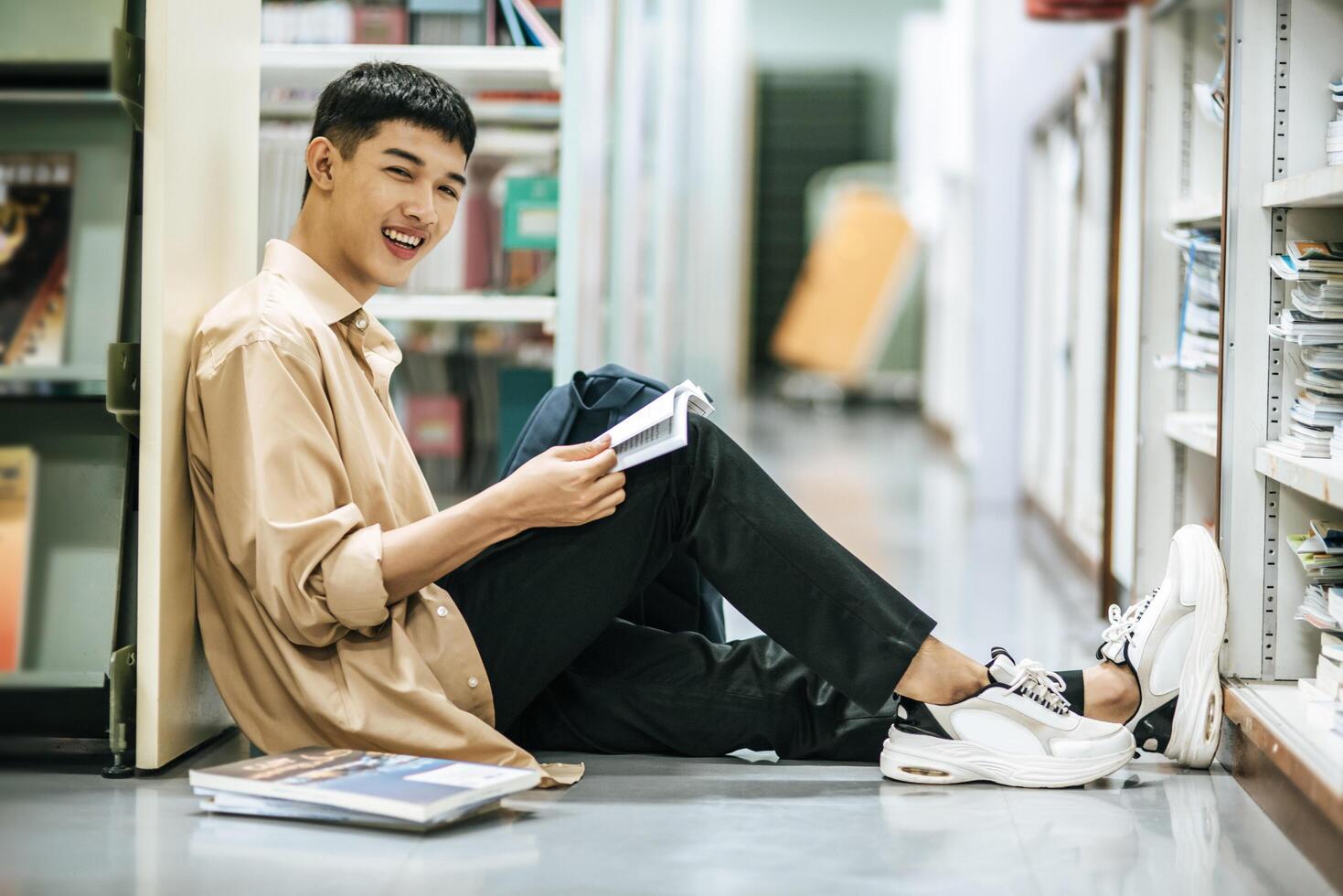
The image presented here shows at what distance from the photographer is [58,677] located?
6.17ft

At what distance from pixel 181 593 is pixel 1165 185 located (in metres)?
2.06

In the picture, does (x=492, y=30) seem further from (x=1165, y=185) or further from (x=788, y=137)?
(x=788, y=137)

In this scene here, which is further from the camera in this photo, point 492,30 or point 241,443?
point 492,30

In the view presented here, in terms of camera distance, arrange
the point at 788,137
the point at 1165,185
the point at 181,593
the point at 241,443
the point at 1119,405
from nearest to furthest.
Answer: the point at 241,443 → the point at 181,593 → the point at 1165,185 → the point at 1119,405 → the point at 788,137

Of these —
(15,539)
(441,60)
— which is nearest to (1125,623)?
(15,539)

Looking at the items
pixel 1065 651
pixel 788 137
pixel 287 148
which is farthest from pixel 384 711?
pixel 788 137

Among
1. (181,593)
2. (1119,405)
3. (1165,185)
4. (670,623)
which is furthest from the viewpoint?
(1119,405)

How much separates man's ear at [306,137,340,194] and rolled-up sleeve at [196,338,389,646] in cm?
28

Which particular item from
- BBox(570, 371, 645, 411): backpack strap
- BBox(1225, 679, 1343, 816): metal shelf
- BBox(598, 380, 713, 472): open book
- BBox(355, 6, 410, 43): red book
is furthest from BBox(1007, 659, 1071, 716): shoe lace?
BBox(355, 6, 410, 43): red book

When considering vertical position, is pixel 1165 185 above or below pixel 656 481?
above

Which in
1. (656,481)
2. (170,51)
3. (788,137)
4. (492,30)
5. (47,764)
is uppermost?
(788,137)

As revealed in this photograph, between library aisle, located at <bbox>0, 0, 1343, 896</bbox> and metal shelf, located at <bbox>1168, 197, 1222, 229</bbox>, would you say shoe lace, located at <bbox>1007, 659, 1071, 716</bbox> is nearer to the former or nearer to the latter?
library aisle, located at <bbox>0, 0, 1343, 896</bbox>

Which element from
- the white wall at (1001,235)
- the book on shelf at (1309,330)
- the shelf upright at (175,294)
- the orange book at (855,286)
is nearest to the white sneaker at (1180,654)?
the book on shelf at (1309,330)

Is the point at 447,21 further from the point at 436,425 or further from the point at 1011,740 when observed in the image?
the point at 1011,740
